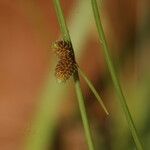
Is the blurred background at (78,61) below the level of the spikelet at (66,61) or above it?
below

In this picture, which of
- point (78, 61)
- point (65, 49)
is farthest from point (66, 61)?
point (78, 61)

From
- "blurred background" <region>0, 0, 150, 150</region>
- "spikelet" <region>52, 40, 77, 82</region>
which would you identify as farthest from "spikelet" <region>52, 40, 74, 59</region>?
"blurred background" <region>0, 0, 150, 150</region>

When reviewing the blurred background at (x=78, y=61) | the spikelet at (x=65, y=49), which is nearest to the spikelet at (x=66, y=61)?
the spikelet at (x=65, y=49)

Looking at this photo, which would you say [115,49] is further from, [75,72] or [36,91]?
[75,72]

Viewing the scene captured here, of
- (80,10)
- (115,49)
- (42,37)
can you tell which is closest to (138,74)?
(115,49)

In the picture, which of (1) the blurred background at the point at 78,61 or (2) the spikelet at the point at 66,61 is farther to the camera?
(1) the blurred background at the point at 78,61

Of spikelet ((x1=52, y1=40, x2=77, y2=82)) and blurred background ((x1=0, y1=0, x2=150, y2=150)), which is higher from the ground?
spikelet ((x1=52, y1=40, x2=77, y2=82))

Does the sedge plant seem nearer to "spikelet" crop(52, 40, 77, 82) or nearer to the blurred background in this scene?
"spikelet" crop(52, 40, 77, 82)

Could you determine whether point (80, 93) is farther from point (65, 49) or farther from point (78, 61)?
point (78, 61)

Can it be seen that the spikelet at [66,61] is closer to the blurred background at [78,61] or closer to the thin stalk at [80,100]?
the thin stalk at [80,100]
